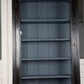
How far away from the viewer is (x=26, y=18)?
227cm

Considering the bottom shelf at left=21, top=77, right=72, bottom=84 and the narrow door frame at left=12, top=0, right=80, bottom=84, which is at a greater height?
the narrow door frame at left=12, top=0, right=80, bottom=84

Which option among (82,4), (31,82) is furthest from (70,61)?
(82,4)

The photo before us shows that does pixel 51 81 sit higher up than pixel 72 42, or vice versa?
pixel 72 42

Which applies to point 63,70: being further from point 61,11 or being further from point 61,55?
point 61,11

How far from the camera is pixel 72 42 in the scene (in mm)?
2244

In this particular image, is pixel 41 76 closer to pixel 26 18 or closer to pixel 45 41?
pixel 45 41

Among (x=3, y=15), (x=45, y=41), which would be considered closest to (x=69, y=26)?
(x=45, y=41)

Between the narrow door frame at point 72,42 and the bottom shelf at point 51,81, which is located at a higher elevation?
the narrow door frame at point 72,42

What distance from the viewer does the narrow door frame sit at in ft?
7.20

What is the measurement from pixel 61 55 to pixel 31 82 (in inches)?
21.3

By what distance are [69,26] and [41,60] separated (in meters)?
0.59

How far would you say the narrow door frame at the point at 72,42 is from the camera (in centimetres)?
220

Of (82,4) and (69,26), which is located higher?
(82,4)

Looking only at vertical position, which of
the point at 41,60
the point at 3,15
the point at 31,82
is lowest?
the point at 31,82
